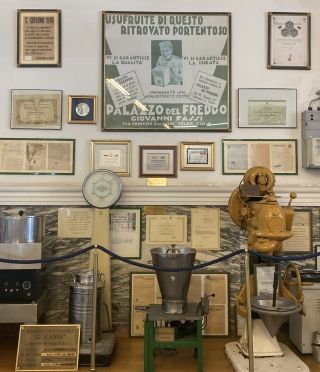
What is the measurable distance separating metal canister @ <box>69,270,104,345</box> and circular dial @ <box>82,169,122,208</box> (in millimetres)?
612

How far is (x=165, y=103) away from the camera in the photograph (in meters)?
3.81

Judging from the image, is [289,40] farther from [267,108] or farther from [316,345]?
[316,345]

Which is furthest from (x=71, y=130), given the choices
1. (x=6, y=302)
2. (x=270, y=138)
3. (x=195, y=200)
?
(x=270, y=138)

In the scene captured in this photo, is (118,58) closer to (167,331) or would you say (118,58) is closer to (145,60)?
(145,60)

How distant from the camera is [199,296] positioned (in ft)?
12.1

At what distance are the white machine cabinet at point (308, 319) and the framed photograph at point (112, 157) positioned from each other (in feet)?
5.94

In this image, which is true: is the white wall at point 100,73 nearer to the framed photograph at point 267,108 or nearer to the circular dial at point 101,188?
the framed photograph at point 267,108

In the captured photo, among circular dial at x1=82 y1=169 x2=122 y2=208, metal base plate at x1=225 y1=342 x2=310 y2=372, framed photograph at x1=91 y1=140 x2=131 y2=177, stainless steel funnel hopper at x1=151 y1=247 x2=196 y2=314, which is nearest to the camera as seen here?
metal base plate at x1=225 y1=342 x2=310 y2=372

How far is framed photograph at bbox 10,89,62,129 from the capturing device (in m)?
3.77

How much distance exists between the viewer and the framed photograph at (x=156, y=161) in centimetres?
377

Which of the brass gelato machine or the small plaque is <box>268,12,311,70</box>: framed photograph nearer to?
the brass gelato machine

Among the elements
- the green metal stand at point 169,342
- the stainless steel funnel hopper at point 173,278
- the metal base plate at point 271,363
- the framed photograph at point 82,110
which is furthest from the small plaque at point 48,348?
the framed photograph at point 82,110

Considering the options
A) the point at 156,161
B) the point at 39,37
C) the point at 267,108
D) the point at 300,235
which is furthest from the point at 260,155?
the point at 39,37

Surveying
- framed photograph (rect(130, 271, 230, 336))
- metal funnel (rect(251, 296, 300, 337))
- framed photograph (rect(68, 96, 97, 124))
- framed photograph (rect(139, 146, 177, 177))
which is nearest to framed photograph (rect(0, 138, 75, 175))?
framed photograph (rect(68, 96, 97, 124))
